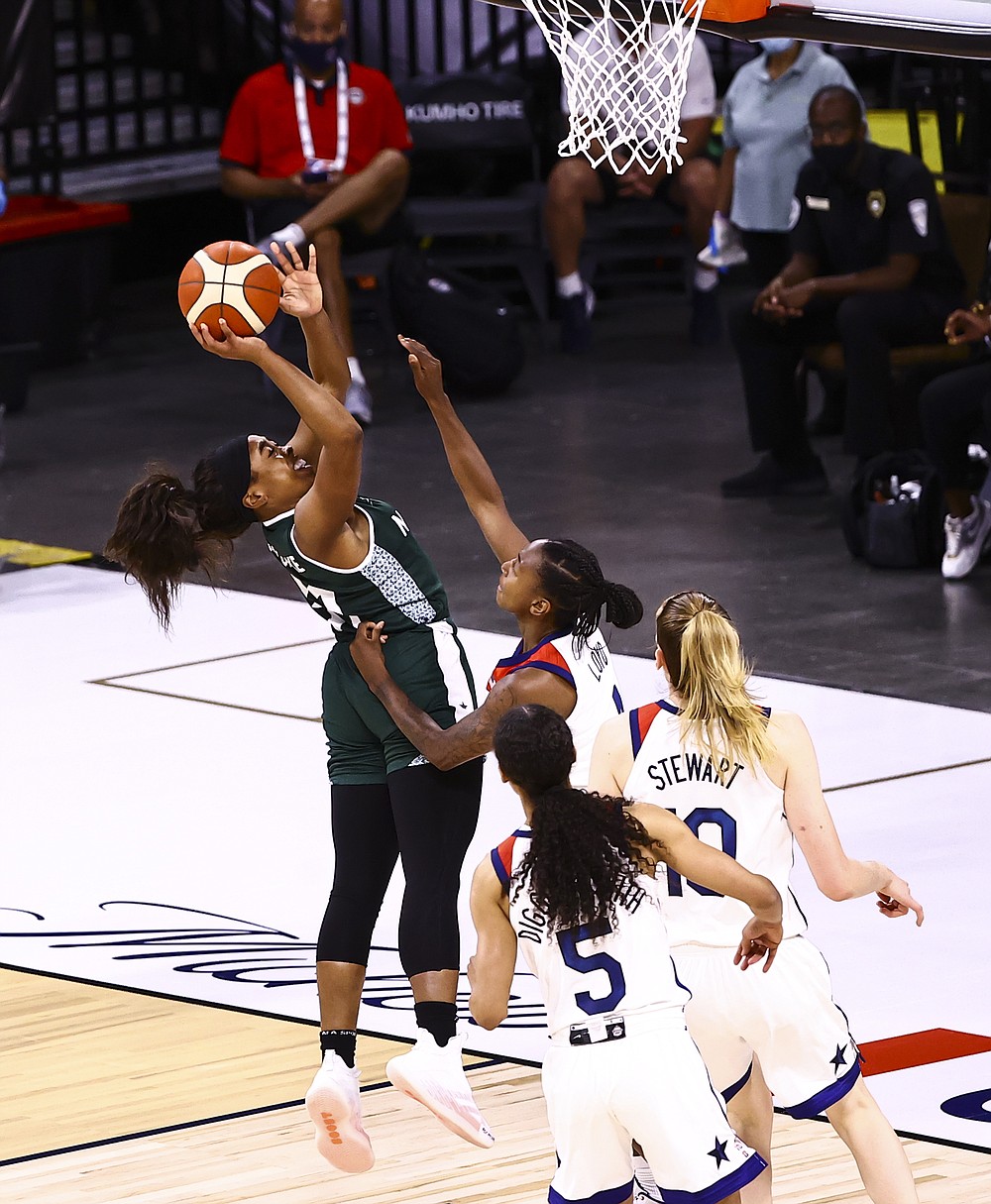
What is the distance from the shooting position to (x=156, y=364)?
1633 cm

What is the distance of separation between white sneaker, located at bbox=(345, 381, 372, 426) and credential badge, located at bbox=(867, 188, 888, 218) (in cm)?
333

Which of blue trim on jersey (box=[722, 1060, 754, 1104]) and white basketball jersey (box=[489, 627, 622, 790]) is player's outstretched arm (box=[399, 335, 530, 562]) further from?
blue trim on jersey (box=[722, 1060, 754, 1104])

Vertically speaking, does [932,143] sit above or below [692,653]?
below

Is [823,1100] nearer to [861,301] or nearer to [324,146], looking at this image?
[861,301]

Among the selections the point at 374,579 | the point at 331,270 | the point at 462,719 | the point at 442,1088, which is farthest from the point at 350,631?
the point at 331,270

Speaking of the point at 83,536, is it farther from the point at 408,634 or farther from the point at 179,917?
the point at 408,634

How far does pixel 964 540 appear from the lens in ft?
33.7

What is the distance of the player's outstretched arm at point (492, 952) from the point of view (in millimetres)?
4027

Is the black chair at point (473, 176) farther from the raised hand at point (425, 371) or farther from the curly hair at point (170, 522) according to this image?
the curly hair at point (170, 522)

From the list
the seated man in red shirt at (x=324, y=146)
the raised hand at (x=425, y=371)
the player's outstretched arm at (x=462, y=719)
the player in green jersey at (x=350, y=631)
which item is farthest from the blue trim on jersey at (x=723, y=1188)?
the seated man in red shirt at (x=324, y=146)

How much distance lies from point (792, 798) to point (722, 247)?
33.1 ft

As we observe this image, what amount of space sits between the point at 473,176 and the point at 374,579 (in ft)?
39.0

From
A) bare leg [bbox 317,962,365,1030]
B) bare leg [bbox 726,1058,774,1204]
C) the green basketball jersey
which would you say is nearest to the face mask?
the green basketball jersey

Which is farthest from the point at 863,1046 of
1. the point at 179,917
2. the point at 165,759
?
the point at 165,759
